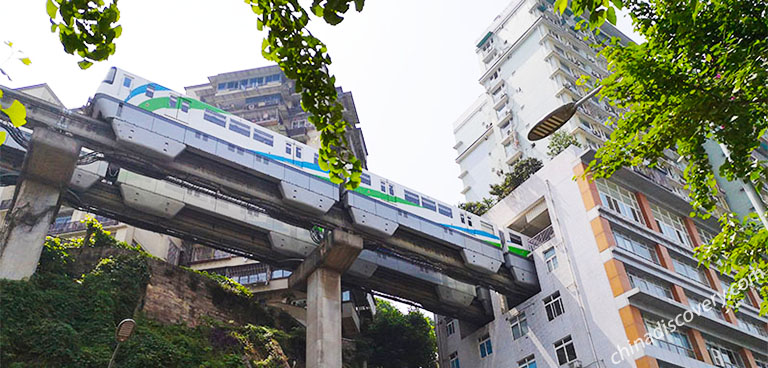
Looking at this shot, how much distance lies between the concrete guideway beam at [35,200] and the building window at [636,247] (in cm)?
2665

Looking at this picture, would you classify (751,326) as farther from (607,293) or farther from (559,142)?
→ (559,142)

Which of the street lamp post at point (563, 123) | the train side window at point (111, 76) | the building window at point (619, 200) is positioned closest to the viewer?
the street lamp post at point (563, 123)

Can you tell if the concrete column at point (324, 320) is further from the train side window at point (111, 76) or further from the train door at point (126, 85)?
the train side window at point (111, 76)

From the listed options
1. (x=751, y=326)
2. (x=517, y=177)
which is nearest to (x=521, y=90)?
(x=517, y=177)

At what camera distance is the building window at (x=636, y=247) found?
3122 cm

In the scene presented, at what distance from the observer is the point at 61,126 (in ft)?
75.9

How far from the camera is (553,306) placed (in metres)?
31.7

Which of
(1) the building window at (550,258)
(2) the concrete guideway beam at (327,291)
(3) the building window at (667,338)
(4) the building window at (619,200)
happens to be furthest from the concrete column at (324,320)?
(4) the building window at (619,200)

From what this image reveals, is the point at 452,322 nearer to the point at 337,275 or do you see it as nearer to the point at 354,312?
the point at 354,312

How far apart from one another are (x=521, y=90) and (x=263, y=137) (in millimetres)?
31016

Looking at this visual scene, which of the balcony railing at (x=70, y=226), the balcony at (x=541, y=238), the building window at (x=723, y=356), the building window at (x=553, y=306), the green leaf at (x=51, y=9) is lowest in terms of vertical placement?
the green leaf at (x=51, y=9)

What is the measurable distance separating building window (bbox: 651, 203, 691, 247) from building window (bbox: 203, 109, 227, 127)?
26.1 metres

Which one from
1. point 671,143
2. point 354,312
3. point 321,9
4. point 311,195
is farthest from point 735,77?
point 354,312

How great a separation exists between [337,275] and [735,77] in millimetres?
21556
